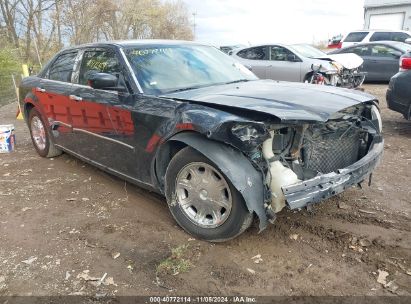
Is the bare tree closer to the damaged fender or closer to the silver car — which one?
the silver car

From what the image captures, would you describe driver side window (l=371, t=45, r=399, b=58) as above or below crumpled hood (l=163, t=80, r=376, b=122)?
below

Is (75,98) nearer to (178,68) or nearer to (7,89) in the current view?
(178,68)

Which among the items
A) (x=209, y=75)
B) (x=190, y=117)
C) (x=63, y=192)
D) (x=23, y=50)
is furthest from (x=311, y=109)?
(x=23, y=50)

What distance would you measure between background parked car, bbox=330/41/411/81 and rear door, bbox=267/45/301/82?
3764 millimetres

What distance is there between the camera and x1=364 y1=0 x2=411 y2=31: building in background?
98.4ft

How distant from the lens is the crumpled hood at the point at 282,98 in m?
3.05

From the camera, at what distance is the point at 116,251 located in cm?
341

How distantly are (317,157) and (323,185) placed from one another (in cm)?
43

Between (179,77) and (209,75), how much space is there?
396mm

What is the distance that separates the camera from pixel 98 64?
15.0 ft

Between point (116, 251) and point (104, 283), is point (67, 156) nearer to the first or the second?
point (116, 251)

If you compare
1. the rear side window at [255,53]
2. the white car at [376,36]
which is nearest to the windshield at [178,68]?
the rear side window at [255,53]

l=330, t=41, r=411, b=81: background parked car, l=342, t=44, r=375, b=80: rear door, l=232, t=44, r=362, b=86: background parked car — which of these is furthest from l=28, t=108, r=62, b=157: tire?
l=330, t=41, r=411, b=81: background parked car

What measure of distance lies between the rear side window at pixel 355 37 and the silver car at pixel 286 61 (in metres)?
5.42
